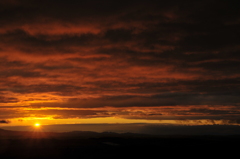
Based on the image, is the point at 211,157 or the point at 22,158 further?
the point at 211,157

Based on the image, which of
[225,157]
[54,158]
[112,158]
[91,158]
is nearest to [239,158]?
[225,157]

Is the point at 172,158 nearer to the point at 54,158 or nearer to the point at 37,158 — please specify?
the point at 54,158

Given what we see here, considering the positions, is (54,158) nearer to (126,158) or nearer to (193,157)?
(126,158)

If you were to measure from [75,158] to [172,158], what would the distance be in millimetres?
29120

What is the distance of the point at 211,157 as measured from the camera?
85312 millimetres

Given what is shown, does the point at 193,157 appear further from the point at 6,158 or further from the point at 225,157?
the point at 6,158

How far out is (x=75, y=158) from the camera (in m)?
80.7

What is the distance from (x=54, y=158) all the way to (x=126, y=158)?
21.3 metres

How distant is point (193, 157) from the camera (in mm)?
83875

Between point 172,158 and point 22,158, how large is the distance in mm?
44754

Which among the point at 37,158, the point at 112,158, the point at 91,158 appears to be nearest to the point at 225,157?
the point at 112,158

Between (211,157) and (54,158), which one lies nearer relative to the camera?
(54,158)

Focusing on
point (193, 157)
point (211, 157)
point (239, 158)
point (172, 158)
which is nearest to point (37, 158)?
point (172, 158)

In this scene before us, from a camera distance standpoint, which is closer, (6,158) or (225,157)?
(6,158)
